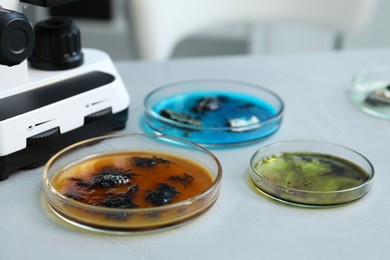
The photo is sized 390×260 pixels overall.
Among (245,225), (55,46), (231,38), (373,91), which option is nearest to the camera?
(245,225)

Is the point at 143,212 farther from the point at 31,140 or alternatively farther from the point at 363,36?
the point at 363,36

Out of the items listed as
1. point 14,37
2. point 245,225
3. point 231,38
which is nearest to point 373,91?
point 245,225

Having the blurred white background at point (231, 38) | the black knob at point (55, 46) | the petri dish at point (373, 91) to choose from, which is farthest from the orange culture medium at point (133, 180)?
the blurred white background at point (231, 38)

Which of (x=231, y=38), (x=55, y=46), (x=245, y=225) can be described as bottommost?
(x=231, y=38)

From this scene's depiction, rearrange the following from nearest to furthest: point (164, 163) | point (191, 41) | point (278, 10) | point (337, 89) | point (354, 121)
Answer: point (164, 163) < point (354, 121) < point (337, 89) < point (278, 10) < point (191, 41)

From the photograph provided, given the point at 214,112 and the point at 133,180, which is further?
the point at 214,112

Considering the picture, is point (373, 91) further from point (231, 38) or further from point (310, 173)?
point (231, 38)

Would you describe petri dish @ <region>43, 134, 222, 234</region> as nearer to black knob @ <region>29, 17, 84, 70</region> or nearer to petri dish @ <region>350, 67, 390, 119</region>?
black knob @ <region>29, 17, 84, 70</region>

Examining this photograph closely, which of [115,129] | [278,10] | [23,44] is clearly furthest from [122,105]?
[278,10]
